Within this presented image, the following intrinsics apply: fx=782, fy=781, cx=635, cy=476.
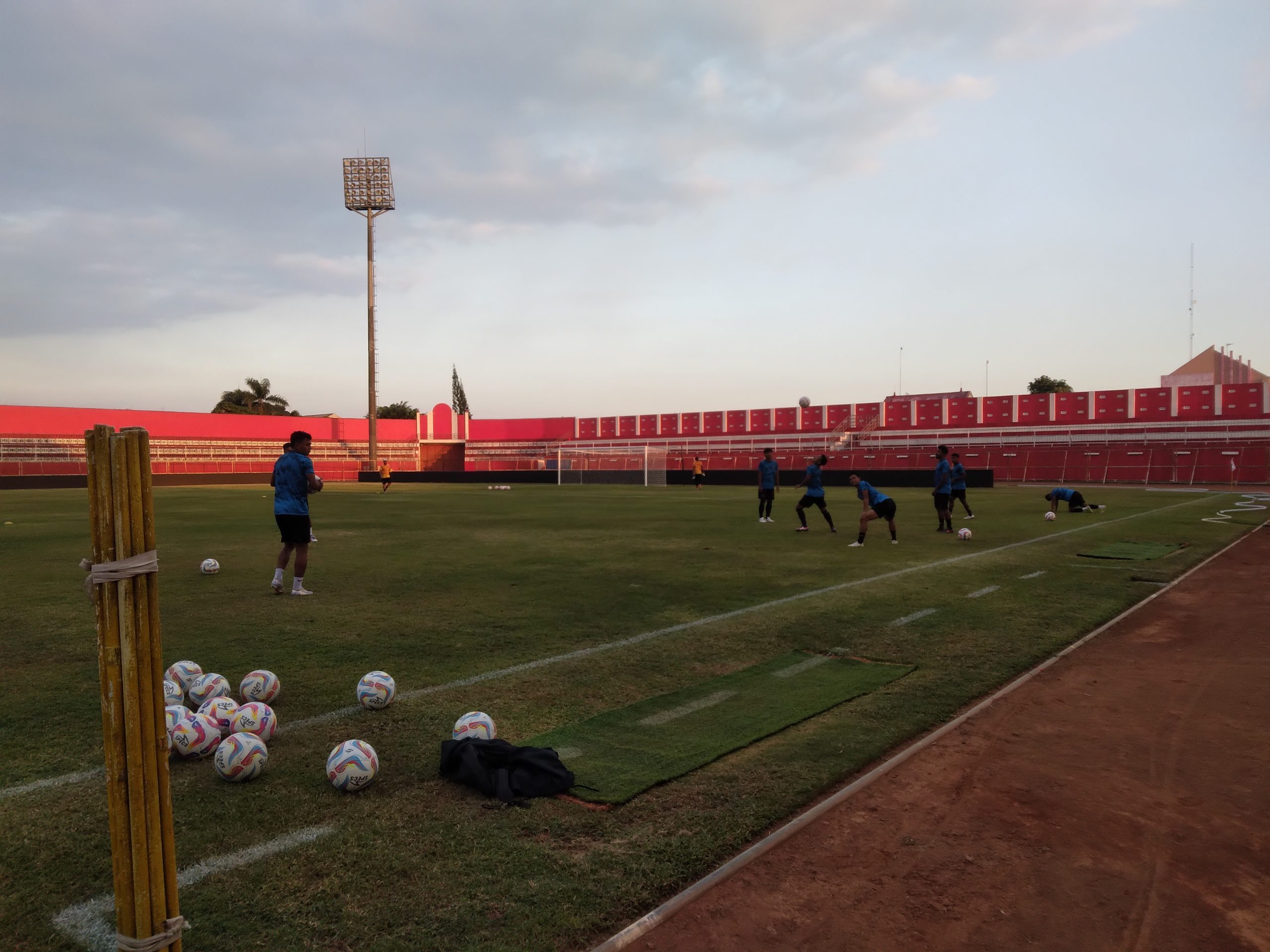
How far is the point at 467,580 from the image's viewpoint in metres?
10.3

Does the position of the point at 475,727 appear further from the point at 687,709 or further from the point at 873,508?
the point at 873,508

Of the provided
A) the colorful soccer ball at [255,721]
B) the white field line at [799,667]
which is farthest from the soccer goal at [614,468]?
the colorful soccer ball at [255,721]

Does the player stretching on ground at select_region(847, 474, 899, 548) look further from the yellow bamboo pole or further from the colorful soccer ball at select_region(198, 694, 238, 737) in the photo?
the yellow bamboo pole

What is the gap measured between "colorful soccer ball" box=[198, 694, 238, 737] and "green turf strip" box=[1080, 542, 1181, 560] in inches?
480

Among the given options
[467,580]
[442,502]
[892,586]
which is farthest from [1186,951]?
[442,502]

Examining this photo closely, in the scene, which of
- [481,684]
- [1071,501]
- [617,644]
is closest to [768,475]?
[1071,501]

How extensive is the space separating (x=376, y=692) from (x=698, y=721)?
6.77 feet

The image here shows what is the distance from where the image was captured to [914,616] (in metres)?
7.88

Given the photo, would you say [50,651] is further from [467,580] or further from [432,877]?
[432,877]

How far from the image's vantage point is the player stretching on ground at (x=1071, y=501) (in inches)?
774

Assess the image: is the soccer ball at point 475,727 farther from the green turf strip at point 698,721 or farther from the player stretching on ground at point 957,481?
the player stretching on ground at point 957,481

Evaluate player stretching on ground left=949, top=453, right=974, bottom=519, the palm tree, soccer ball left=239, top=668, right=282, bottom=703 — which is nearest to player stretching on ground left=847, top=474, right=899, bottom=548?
player stretching on ground left=949, top=453, right=974, bottom=519

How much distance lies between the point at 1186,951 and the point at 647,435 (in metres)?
66.9

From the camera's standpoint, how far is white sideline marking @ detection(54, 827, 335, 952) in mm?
2676
